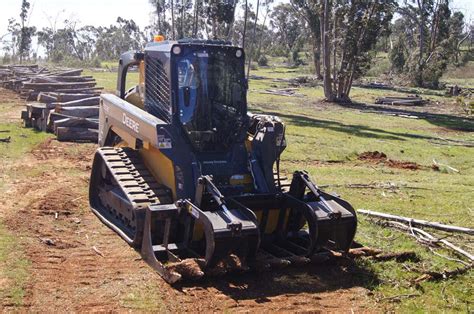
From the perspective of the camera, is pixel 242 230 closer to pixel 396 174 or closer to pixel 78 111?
pixel 396 174

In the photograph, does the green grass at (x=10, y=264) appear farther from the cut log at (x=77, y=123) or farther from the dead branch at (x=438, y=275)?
the dead branch at (x=438, y=275)

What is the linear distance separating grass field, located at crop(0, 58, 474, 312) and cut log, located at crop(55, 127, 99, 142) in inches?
24.7

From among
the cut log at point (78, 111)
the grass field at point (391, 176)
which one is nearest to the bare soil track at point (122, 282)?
the grass field at point (391, 176)

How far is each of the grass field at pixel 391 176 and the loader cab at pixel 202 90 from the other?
2.53 m

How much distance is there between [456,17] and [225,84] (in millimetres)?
72467

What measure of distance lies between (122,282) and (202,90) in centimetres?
280

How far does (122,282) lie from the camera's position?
7.06 m

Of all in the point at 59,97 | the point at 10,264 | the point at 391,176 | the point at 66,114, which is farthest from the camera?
the point at 59,97

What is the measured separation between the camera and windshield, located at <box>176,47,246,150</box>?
8.38m

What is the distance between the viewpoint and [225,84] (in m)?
8.68

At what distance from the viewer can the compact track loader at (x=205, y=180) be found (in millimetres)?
7500

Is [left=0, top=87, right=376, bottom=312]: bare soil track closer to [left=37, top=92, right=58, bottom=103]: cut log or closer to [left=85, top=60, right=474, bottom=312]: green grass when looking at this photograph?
[left=85, top=60, right=474, bottom=312]: green grass

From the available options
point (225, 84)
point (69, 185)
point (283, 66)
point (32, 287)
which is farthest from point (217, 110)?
point (283, 66)

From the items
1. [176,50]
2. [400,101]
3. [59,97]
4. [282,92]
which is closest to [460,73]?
[400,101]
